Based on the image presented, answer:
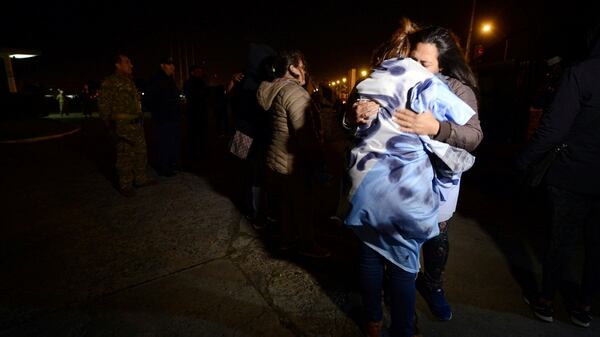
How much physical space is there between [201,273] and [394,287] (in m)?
1.64

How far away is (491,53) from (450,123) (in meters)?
22.1

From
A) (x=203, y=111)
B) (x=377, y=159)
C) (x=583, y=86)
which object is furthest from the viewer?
(x=203, y=111)

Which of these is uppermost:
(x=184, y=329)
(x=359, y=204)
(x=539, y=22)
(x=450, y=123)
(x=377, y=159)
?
(x=539, y=22)

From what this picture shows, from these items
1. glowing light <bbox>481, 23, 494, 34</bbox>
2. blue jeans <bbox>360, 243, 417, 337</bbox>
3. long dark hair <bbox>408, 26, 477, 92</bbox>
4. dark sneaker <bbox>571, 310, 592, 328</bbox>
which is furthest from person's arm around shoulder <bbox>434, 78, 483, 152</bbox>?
glowing light <bbox>481, 23, 494, 34</bbox>

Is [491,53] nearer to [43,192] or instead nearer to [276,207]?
[276,207]

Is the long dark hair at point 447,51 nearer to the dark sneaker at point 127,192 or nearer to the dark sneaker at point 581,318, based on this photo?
the dark sneaker at point 581,318

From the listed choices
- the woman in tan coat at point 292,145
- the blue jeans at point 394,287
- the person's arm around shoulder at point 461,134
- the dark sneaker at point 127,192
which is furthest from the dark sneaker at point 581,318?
the dark sneaker at point 127,192

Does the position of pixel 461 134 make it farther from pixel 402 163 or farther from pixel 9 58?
pixel 9 58

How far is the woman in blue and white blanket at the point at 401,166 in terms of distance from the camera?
1484mm

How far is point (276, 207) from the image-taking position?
4113mm

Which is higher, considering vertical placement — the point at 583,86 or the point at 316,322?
the point at 583,86

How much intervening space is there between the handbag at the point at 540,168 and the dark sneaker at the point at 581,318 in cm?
92

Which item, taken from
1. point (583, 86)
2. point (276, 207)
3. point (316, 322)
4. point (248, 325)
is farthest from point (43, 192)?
point (583, 86)

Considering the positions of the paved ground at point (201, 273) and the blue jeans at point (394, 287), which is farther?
the paved ground at point (201, 273)
